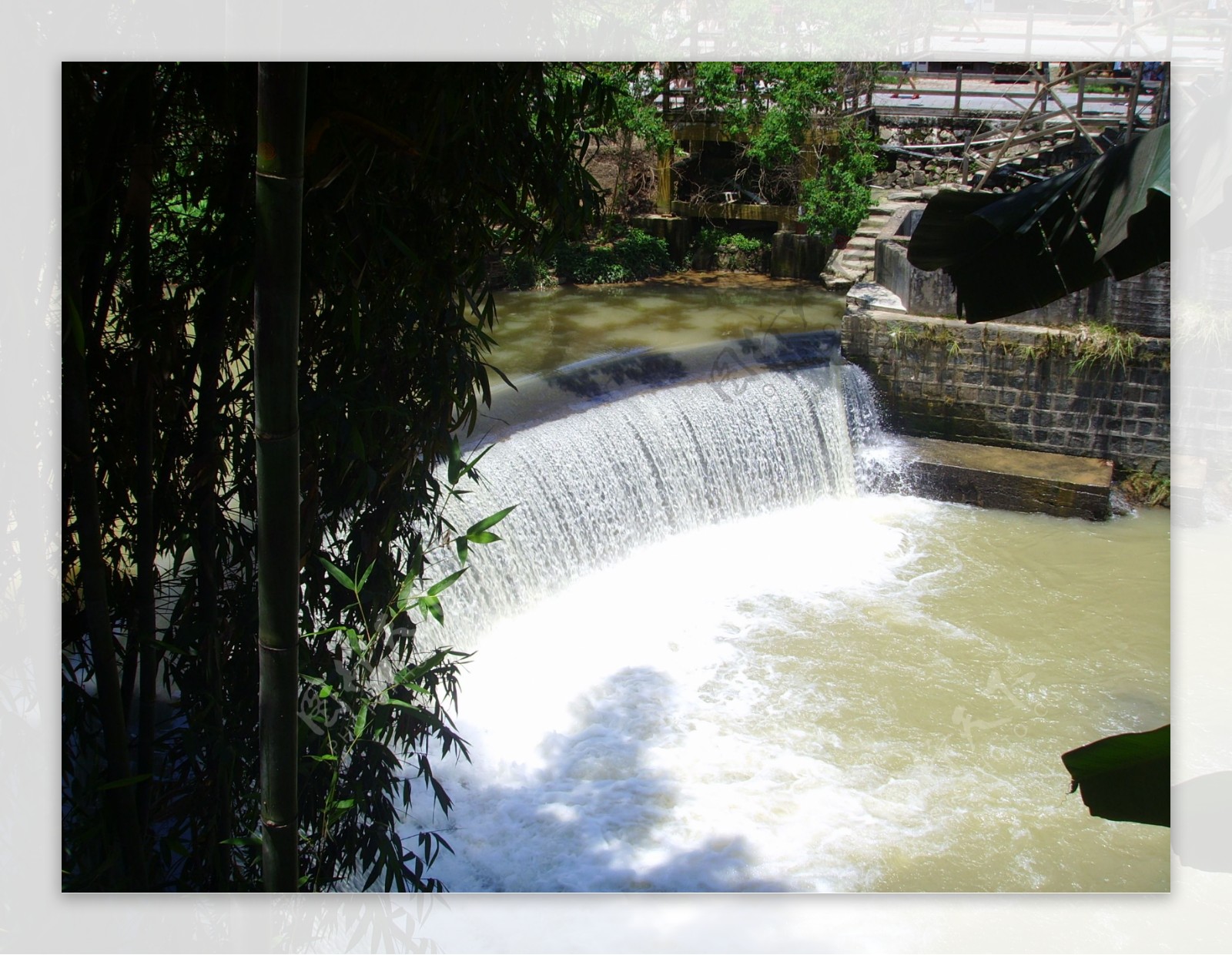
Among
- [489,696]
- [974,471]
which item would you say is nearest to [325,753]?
[489,696]

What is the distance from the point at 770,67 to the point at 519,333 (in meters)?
2.71

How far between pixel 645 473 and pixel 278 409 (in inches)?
143

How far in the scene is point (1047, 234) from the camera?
1.28m

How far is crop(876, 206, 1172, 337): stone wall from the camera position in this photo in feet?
17.6

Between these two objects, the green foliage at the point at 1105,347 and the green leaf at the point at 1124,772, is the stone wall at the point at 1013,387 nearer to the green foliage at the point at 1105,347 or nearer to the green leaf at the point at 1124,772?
the green foliage at the point at 1105,347

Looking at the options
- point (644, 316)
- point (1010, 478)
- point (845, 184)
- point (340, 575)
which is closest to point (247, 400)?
point (340, 575)

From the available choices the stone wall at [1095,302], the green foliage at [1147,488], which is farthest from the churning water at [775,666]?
the stone wall at [1095,302]

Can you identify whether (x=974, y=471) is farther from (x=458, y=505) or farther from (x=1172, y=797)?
(x=1172, y=797)

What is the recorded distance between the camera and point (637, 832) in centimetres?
299

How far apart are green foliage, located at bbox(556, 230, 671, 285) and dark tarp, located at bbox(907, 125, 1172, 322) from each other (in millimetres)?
6254

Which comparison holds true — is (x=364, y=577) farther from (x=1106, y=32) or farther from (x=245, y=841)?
(x=1106, y=32)

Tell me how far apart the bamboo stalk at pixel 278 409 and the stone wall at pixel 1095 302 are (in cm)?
428

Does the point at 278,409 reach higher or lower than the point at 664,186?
lower

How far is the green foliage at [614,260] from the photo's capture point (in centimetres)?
766
